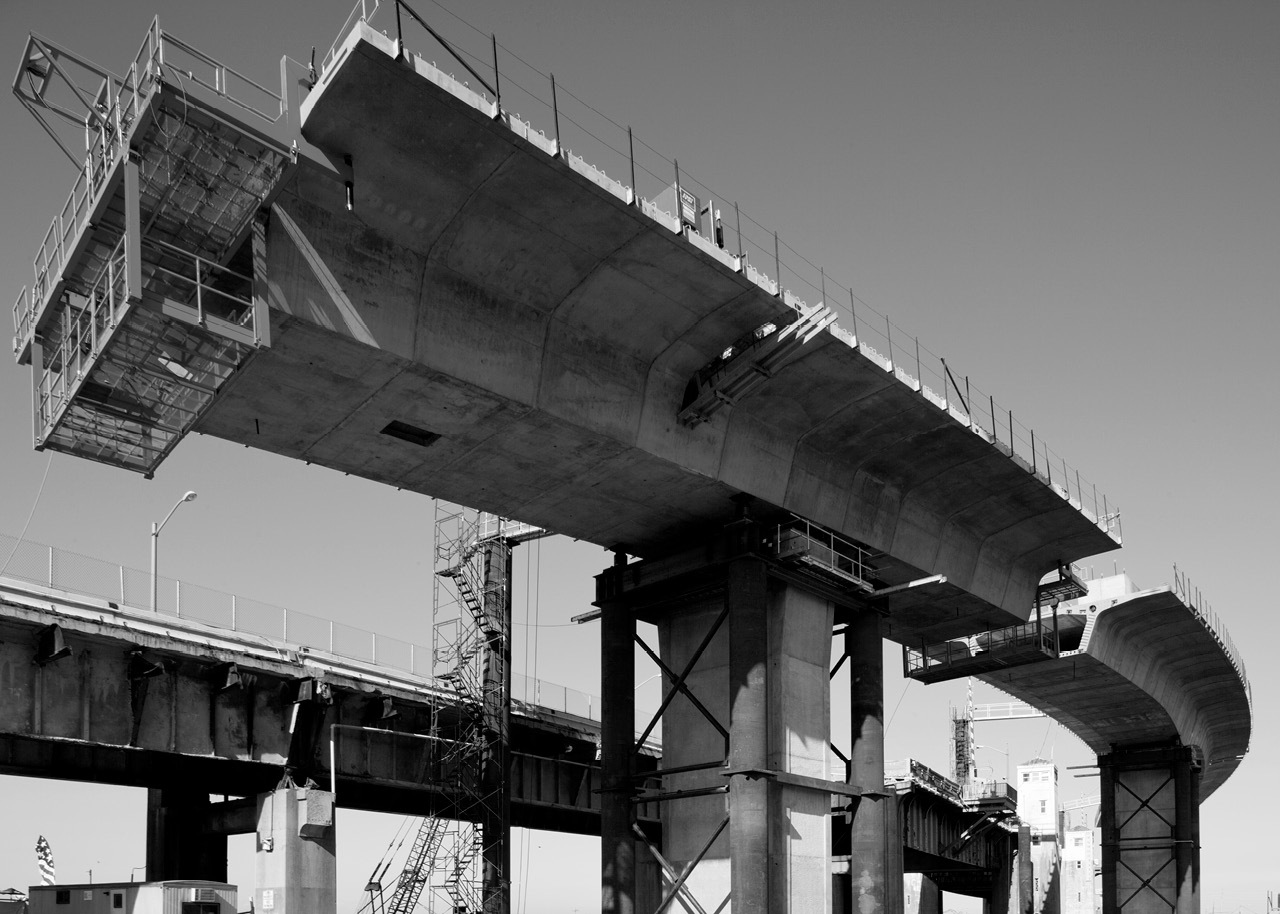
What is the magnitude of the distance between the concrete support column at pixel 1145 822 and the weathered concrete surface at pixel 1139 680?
1.06 m

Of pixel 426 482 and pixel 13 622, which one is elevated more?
pixel 426 482

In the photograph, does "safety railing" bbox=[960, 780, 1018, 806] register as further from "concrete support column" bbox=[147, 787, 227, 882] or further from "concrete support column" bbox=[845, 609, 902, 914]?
"concrete support column" bbox=[147, 787, 227, 882]

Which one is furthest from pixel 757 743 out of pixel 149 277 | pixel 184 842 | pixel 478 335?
pixel 184 842

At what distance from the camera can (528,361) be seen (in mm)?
26594

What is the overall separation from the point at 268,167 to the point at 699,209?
29.2ft

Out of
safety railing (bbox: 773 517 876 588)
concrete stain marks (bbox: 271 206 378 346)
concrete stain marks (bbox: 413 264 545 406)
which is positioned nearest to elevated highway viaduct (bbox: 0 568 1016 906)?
safety railing (bbox: 773 517 876 588)

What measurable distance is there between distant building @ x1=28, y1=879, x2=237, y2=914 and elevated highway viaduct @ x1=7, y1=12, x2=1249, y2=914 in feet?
34.8

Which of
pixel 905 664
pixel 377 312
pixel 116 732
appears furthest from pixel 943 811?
pixel 377 312

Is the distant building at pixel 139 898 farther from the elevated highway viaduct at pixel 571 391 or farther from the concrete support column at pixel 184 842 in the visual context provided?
the elevated highway viaduct at pixel 571 391

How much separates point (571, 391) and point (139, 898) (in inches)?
737

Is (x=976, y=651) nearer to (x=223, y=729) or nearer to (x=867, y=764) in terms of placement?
(x=867, y=764)

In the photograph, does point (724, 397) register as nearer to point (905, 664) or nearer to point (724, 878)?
point (724, 878)

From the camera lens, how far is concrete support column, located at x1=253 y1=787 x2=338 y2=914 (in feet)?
119

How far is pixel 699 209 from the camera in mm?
27750
